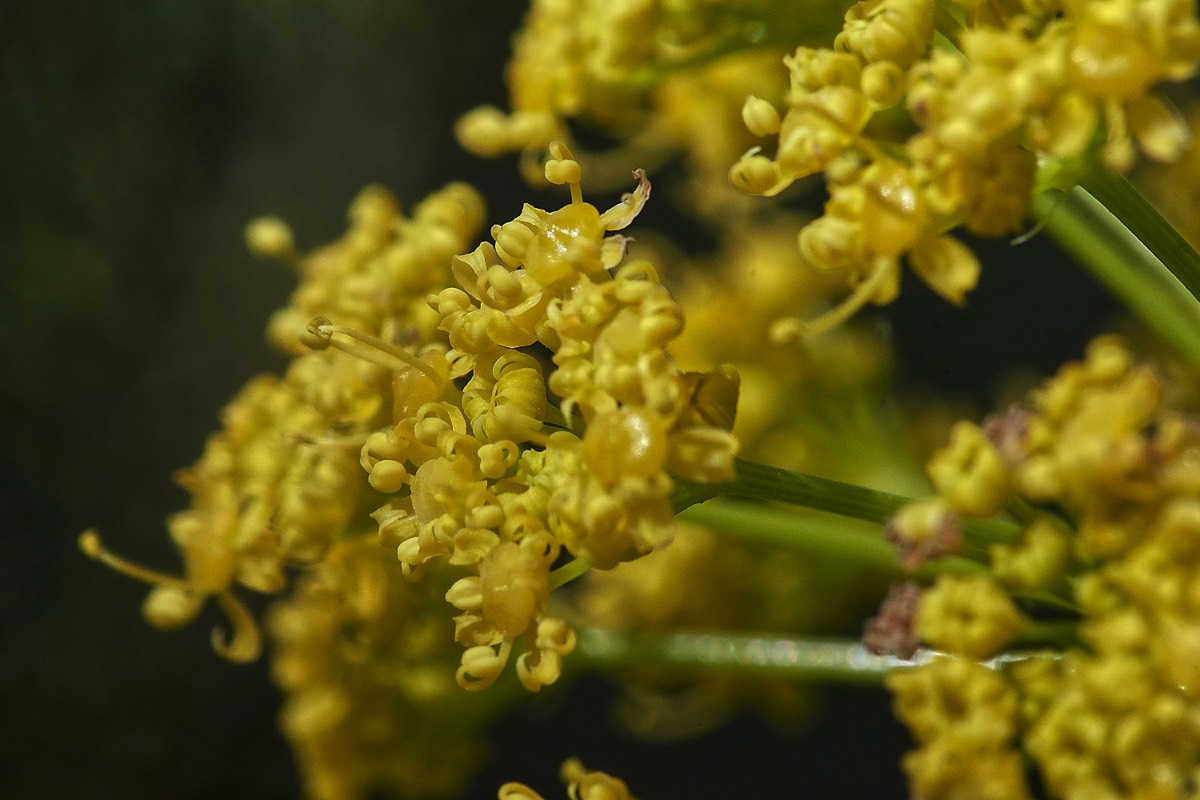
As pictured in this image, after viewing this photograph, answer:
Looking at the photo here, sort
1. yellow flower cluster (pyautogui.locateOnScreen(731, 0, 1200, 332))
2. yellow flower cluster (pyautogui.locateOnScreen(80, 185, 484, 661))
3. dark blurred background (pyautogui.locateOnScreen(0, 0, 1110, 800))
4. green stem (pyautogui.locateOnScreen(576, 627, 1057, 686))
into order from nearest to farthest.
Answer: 1. yellow flower cluster (pyautogui.locateOnScreen(731, 0, 1200, 332))
2. yellow flower cluster (pyautogui.locateOnScreen(80, 185, 484, 661))
3. green stem (pyautogui.locateOnScreen(576, 627, 1057, 686))
4. dark blurred background (pyautogui.locateOnScreen(0, 0, 1110, 800))

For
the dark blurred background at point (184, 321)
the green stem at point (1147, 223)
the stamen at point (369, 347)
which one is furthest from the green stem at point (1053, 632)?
the dark blurred background at point (184, 321)

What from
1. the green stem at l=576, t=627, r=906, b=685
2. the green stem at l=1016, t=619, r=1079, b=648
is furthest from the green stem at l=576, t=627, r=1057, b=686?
the green stem at l=1016, t=619, r=1079, b=648

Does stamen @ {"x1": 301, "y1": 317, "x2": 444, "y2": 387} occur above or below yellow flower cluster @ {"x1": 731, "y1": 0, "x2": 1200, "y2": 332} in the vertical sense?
above

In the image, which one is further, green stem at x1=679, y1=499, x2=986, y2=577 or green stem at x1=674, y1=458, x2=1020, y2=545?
green stem at x1=679, y1=499, x2=986, y2=577

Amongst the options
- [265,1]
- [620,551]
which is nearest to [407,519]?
[620,551]

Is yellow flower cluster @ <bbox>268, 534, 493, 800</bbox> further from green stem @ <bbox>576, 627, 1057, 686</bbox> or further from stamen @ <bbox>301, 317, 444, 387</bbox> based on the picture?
stamen @ <bbox>301, 317, 444, 387</bbox>

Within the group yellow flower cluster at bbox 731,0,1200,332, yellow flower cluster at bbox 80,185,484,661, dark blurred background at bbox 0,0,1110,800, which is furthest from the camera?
dark blurred background at bbox 0,0,1110,800

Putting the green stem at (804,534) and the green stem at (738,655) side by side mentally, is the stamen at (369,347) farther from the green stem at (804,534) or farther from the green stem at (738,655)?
the green stem at (738,655)
